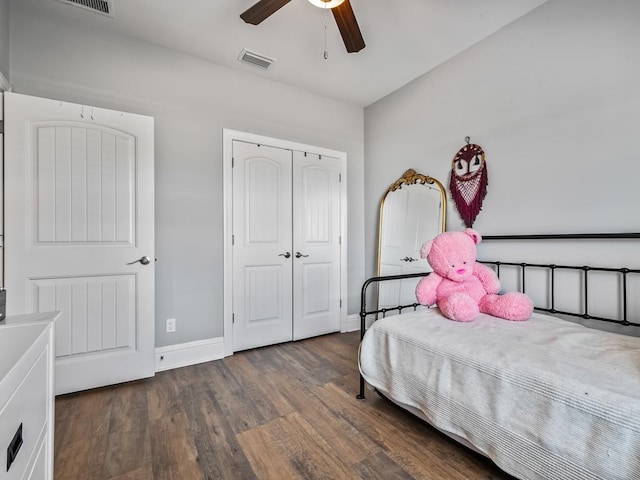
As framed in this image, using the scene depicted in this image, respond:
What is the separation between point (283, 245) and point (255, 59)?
1.65 meters

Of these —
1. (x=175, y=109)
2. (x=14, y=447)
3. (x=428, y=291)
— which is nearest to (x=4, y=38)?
(x=175, y=109)

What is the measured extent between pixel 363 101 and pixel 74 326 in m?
3.30

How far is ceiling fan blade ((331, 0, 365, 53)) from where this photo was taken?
5.21ft

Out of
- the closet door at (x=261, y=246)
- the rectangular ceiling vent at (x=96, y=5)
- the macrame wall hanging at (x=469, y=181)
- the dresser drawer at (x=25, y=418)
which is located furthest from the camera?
the closet door at (x=261, y=246)

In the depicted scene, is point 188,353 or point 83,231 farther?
point 188,353

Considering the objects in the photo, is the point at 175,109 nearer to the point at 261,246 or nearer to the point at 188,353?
the point at 261,246

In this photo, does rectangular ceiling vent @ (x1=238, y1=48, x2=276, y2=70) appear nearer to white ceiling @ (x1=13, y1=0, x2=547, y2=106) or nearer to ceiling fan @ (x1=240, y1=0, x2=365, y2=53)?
white ceiling @ (x1=13, y1=0, x2=547, y2=106)

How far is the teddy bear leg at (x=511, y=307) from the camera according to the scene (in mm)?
1771

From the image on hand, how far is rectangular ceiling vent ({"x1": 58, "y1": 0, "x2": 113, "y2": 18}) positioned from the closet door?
46.6 inches

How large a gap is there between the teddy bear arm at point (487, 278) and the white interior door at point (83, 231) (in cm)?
233

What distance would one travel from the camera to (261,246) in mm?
2826

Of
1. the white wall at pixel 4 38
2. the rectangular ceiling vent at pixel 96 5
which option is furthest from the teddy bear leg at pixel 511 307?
the white wall at pixel 4 38

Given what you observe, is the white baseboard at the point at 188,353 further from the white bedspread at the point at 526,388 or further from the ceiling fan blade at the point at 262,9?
the ceiling fan blade at the point at 262,9

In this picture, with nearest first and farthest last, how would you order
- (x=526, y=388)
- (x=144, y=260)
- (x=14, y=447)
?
(x=14, y=447) < (x=526, y=388) < (x=144, y=260)
